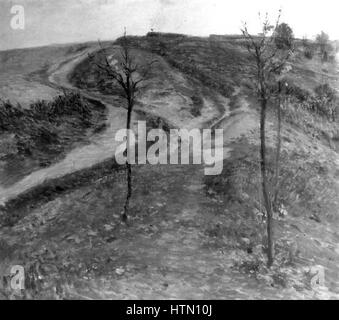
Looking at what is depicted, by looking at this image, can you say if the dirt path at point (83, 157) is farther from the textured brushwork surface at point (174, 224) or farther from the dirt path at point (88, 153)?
the textured brushwork surface at point (174, 224)

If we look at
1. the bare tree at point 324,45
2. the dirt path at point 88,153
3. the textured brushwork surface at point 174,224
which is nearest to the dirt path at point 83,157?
the dirt path at point 88,153

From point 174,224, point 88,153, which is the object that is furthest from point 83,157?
point 174,224

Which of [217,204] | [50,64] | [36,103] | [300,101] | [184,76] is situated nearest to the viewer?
[217,204]

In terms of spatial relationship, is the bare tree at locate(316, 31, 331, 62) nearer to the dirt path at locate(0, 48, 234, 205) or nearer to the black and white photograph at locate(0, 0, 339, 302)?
the black and white photograph at locate(0, 0, 339, 302)

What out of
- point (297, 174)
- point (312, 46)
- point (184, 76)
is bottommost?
point (297, 174)

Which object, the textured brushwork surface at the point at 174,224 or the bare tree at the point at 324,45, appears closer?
the textured brushwork surface at the point at 174,224

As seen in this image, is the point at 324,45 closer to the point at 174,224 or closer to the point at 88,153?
the point at 88,153

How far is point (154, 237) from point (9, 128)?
1554 centimetres

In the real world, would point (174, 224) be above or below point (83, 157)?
below

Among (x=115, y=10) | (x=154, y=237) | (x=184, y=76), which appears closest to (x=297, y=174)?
(x=154, y=237)

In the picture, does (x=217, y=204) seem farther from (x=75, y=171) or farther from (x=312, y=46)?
(x=312, y=46)

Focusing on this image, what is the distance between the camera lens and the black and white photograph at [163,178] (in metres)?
17.1

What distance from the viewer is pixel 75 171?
2661 cm

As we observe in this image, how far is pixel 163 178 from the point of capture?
2620 centimetres
